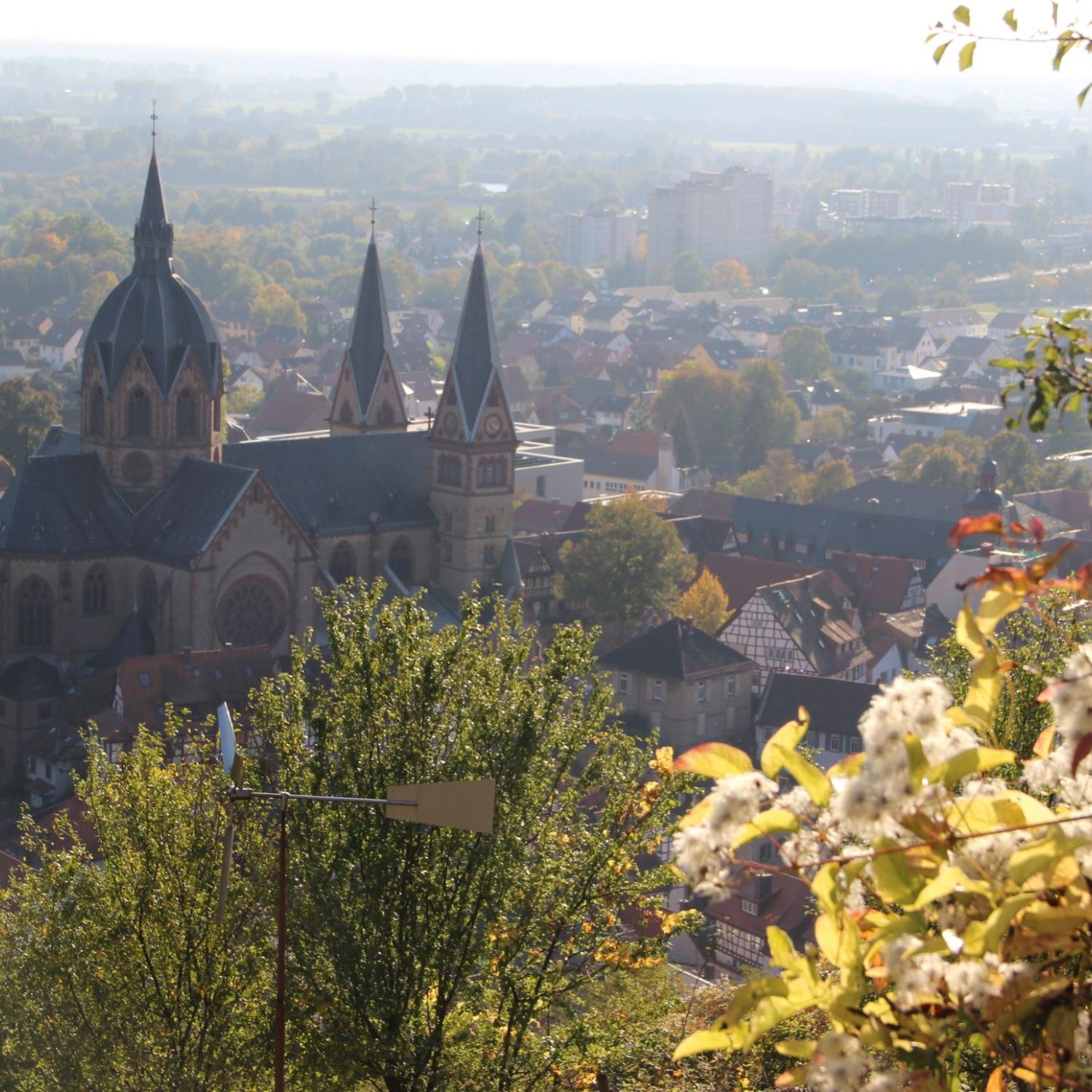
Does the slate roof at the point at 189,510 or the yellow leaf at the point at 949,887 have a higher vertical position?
the yellow leaf at the point at 949,887

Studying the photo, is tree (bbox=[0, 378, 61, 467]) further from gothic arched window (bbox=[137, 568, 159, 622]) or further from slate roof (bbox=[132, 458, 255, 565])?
gothic arched window (bbox=[137, 568, 159, 622])

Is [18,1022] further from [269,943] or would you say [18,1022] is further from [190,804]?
[269,943]

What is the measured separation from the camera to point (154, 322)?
66938 mm

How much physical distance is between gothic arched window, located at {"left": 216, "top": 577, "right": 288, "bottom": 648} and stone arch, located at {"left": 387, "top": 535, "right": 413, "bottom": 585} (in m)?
7.36

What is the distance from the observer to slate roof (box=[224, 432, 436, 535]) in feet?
242

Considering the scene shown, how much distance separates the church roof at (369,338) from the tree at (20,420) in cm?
3289

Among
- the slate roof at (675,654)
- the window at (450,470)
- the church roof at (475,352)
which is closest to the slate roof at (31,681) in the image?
the window at (450,470)

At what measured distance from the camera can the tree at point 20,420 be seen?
356 feet

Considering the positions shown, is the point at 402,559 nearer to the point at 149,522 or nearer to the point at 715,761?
the point at 149,522

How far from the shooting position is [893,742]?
707 centimetres

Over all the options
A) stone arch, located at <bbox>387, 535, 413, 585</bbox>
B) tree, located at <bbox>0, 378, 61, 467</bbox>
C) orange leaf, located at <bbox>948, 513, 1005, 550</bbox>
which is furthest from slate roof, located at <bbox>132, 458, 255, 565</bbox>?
orange leaf, located at <bbox>948, 513, 1005, 550</bbox>

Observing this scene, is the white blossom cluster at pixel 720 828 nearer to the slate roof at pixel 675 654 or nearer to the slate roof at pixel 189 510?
the slate roof at pixel 189 510

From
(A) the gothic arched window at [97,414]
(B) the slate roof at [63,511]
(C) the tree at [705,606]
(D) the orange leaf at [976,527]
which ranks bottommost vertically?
(C) the tree at [705,606]

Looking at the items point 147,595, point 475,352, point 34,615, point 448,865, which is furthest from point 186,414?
point 448,865
